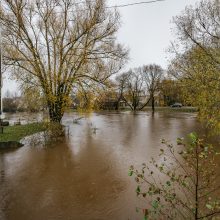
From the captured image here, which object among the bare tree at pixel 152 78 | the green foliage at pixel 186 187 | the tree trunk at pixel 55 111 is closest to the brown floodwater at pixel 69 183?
the green foliage at pixel 186 187

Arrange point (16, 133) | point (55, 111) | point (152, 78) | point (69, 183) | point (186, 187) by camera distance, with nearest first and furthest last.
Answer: point (186, 187), point (69, 183), point (16, 133), point (55, 111), point (152, 78)

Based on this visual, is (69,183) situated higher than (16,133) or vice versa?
(16,133)

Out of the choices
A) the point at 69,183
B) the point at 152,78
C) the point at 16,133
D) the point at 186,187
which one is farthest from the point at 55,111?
the point at 152,78

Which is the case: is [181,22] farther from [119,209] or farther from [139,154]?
[119,209]

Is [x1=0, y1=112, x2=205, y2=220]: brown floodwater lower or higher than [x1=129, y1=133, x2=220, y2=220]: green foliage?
lower

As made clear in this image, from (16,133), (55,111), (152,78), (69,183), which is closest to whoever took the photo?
(69,183)

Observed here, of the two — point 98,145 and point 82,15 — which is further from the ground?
point 82,15

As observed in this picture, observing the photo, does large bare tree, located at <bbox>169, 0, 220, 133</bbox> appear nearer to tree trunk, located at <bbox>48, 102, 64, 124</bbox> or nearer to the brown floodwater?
the brown floodwater

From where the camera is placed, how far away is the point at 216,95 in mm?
8141

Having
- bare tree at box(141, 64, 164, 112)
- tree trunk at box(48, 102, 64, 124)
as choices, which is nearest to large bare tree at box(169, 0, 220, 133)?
tree trunk at box(48, 102, 64, 124)

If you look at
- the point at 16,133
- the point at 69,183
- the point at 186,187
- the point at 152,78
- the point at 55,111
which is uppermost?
the point at 152,78

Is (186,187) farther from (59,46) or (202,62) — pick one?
(59,46)

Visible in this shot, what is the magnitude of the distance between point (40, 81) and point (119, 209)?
14.4 m

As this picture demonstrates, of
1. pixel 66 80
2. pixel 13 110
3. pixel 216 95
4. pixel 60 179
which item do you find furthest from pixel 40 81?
pixel 13 110
